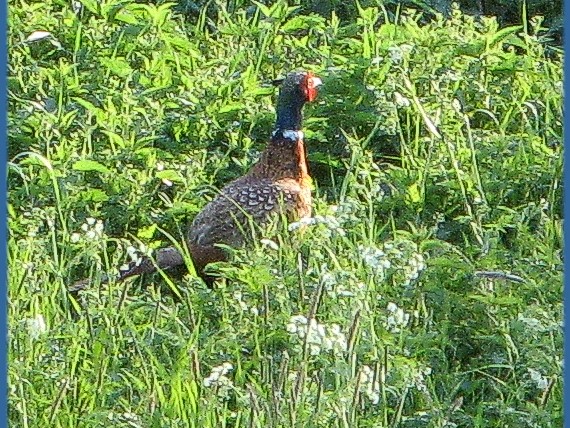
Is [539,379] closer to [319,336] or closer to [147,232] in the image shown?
[319,336]

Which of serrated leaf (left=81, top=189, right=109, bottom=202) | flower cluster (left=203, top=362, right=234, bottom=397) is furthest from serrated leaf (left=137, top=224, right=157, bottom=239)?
flower cluster (left=203, top=362, right=234, bottom=397)

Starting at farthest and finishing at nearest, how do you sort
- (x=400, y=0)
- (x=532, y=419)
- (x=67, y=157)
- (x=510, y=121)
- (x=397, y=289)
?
(x=400, y=0), (x=510, y=121), (x=67, y=157), (x=397, y=289), (x=532, y=419)

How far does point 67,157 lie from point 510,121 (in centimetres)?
85

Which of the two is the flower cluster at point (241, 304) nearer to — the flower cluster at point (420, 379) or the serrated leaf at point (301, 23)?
the flower cluster at point (420, 379)

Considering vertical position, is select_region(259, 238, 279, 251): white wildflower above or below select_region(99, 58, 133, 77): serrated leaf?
below

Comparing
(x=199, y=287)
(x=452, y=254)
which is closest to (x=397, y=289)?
(x=452, y=254)

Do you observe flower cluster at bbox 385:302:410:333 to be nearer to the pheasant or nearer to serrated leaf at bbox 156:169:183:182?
the pheasant

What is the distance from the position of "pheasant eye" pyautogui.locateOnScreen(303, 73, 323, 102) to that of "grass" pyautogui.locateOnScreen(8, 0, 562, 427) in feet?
0.15

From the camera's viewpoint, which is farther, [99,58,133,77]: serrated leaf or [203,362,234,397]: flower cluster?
[99,58,133,77]: serrated leaf

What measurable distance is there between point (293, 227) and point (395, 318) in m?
0.24

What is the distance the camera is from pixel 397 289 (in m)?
2.54

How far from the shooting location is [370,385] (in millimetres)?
2250

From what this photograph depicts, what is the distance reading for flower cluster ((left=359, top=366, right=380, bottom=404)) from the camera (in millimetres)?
2250

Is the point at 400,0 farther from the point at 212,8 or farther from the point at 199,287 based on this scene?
the point at 199,287
